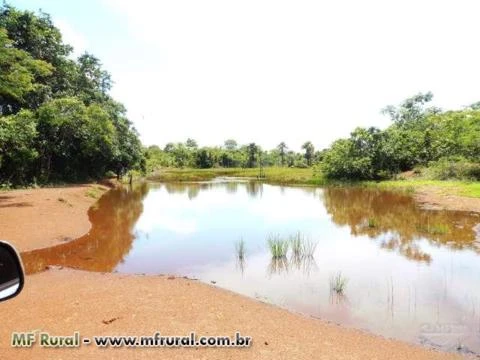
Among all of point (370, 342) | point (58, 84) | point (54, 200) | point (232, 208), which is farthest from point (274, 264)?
point (58, 84)

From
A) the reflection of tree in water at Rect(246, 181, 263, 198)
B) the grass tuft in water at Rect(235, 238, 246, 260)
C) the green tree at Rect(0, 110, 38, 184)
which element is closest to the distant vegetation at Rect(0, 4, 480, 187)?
the green tree at Rect(0, 110, 38, 184)

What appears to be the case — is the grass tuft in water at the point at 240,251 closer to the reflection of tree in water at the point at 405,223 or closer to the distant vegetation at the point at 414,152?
the reflection of tree in water at the point at 405,223

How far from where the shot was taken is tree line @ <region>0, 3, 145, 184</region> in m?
22.4

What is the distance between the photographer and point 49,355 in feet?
13.0

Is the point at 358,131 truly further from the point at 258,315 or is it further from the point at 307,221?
the point at 258,315

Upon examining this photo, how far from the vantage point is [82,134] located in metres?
26.6

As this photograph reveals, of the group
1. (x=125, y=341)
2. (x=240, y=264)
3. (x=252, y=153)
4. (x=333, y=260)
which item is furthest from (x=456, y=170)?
(x=252, y=153)

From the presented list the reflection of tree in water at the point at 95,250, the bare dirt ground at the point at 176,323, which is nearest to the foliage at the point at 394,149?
the reflection of tree in water at the point at 95,250

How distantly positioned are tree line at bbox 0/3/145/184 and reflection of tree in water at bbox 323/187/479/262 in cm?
1540

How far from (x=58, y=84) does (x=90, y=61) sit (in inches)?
244

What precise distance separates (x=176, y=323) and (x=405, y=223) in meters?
12.4

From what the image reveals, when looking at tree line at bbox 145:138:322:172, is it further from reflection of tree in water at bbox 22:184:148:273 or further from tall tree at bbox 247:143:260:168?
reflection of tree in water at bbox 22:184:148:273

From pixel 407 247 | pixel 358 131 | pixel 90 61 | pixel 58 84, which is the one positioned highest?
pixel 90 61

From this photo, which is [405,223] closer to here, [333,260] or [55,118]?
[333,260]
